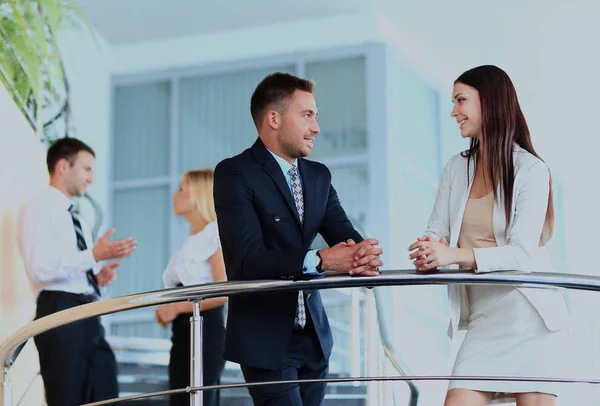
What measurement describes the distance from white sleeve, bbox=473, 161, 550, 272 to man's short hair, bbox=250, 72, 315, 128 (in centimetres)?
83

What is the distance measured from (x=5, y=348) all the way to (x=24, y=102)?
104 inches

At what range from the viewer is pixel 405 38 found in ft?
31.4

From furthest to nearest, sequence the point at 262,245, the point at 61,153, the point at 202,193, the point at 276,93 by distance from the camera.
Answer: the point at 61,153, the point at 202,193, the point at 276,93, the point at 262,245

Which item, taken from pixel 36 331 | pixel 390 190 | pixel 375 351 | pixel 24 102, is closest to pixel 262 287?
pixel 36 331

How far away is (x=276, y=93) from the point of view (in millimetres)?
3494

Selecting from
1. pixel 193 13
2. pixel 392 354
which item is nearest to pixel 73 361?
pixel 392 354

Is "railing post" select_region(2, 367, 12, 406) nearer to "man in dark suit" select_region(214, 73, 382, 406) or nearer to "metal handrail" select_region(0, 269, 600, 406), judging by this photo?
"metal handrail" select_region(0, 269, 600, 406)

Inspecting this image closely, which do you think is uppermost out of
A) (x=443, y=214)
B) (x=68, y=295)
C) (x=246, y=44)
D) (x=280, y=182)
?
(x=246, y=44)

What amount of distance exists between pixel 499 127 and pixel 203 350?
1915mm

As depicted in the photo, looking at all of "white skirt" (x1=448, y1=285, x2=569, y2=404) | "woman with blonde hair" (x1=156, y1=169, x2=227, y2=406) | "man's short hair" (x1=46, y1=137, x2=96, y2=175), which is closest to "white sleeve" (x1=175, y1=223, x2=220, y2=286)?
"woman with blonde hair" (x1=156, y1=169, x2=227, y2=406)

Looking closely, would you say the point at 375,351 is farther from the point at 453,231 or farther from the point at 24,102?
the point at 24,102

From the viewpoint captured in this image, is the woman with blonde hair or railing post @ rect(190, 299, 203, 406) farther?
the woman with blonde hair

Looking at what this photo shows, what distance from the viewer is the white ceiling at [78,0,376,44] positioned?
29.9 ft

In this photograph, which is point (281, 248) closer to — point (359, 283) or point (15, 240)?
point (359, 283)
